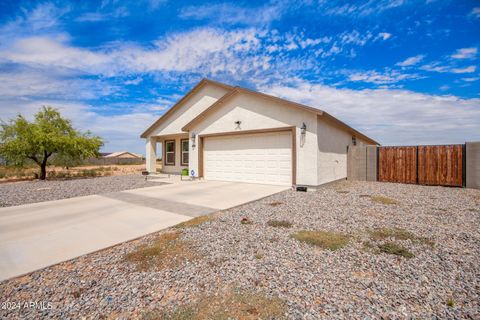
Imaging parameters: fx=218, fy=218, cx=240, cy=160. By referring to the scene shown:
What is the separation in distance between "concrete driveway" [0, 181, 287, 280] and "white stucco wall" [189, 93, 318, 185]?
230cm

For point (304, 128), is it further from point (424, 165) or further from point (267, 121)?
point (424, 165)

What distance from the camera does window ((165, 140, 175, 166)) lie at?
17314 mm

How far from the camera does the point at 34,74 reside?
11.8m

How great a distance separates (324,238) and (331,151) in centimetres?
767

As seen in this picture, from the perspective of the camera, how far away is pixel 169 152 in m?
17.6

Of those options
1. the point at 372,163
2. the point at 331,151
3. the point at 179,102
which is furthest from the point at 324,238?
the point at 179,102

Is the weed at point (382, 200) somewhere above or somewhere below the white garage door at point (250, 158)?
below

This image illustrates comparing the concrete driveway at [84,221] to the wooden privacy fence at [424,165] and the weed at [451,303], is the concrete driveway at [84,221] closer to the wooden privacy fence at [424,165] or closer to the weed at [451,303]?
the weed at [451,303]

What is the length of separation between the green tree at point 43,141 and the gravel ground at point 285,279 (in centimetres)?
1369

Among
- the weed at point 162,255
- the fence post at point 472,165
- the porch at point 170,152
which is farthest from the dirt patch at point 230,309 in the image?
the porch at point 170,152

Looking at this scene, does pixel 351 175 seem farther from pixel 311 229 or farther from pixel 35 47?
pixel 35 47

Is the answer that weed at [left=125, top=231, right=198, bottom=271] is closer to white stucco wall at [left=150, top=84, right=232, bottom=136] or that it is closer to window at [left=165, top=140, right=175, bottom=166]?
white stucco wall at [left=150, top=84, right=232, bottom=136]

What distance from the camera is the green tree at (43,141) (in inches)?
511

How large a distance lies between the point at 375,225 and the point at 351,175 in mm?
9234
